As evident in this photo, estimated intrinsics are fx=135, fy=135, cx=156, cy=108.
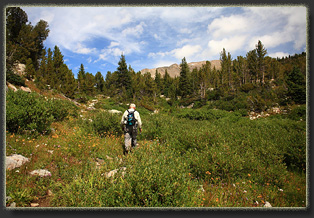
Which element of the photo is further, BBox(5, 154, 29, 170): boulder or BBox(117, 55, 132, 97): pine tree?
BBox(117, 55, 132, 97): pine tree

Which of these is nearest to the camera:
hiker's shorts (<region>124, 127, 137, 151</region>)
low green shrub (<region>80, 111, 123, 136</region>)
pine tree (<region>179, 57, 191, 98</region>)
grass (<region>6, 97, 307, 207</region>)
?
grass (<region>6, 97, 307, 207</region>)

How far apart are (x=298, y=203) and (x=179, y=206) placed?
7.27 feet

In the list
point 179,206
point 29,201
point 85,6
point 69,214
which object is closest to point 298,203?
point 179,206

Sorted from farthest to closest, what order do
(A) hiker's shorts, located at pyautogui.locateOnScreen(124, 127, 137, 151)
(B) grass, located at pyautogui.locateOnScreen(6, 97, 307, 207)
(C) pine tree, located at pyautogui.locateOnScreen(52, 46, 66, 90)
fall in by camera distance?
(C) pine tree, located at pyautogui.locateOnScreen(52, 46, 66, 90) → (A) hiker's shorts, located at pyautogui.locateOnScreen(124, 127, 137, 151) → (B) grass, located at pyautogui.locateOnScreen(6, 97, 307, 207)

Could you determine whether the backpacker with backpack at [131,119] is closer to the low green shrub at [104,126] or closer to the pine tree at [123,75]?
the low green shrub at [104,126]

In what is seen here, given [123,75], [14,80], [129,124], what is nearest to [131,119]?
[129,124]

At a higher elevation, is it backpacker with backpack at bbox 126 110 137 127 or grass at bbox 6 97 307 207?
backpacker with backpack at bbox 126 110 137 127

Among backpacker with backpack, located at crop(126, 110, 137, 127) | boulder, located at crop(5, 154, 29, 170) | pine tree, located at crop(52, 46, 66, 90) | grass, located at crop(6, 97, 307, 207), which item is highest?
pine tree, located at crop(52, 46, 66, 90)

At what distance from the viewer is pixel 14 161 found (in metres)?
3.18

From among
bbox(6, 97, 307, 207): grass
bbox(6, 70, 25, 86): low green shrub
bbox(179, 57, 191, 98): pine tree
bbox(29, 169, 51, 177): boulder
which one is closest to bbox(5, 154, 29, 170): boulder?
bbox(6, 97, 307, 207): grass

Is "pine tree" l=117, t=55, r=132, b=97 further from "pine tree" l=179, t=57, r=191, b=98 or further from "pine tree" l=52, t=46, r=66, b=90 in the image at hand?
"pine tree" l=179, t=57, r=191, b=98

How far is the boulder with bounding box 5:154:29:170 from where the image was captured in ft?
9.97

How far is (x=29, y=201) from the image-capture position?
8.06 ft

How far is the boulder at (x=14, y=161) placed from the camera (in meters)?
3.04
